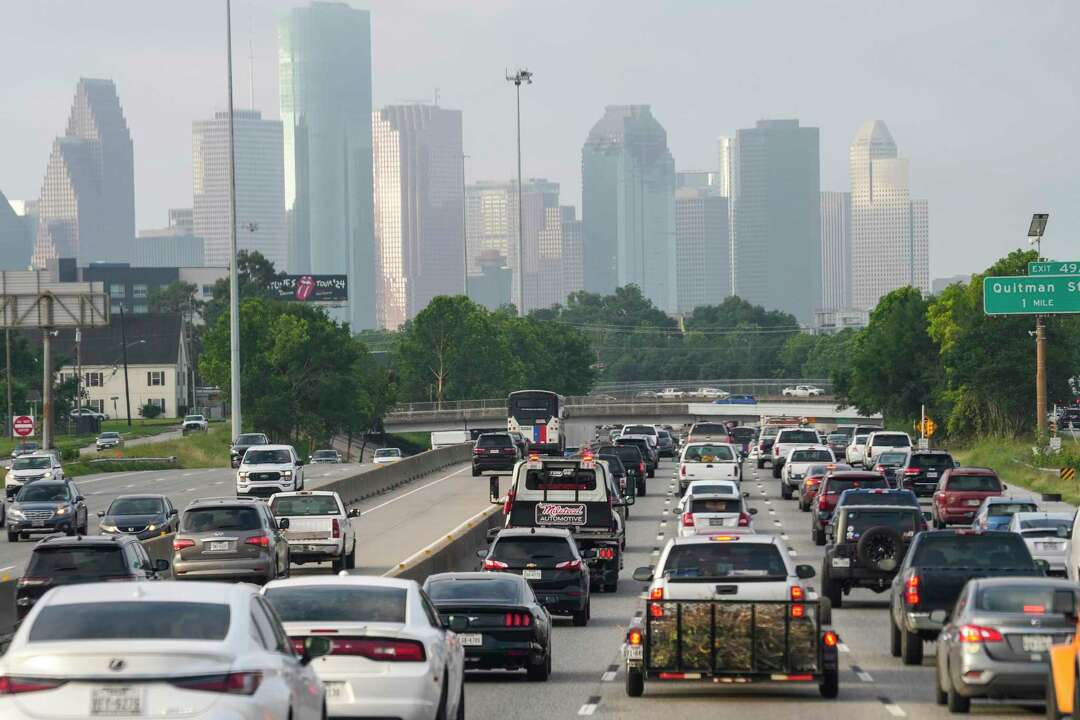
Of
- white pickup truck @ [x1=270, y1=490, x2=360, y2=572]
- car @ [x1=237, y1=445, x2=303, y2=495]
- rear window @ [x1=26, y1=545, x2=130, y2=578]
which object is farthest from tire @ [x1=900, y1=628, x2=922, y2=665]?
car @ [x1=237, y1=445, x2=303, y2=495]

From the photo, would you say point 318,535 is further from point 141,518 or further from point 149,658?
point 149,658

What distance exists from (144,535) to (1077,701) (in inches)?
1275

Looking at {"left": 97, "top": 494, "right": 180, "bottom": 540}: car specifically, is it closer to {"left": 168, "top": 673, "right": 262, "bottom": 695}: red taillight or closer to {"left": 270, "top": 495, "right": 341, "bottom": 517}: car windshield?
{"left": 270, "top": 495, "right": 341, "bottom": 517}: car windshield

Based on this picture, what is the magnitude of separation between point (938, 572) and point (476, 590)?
5.51 meters

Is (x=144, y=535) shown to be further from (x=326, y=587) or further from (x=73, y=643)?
(x=73, y=643)

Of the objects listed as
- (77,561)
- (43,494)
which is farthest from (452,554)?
(43,494)

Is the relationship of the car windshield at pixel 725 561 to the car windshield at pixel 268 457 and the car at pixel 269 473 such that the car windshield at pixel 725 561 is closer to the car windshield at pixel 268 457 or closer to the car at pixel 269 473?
the car at pixel 269 473

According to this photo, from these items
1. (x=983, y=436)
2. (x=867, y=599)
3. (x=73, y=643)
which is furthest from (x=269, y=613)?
(x=983, y=436)

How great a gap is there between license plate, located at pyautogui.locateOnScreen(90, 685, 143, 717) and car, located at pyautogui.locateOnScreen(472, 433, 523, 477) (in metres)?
61.9

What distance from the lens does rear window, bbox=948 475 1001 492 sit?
45.2 m

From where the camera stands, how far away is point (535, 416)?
8844cm

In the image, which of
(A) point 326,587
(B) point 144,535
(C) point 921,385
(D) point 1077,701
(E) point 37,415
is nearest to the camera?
(D) point 1077,701

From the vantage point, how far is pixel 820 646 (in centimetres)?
1905

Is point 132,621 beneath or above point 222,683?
above
